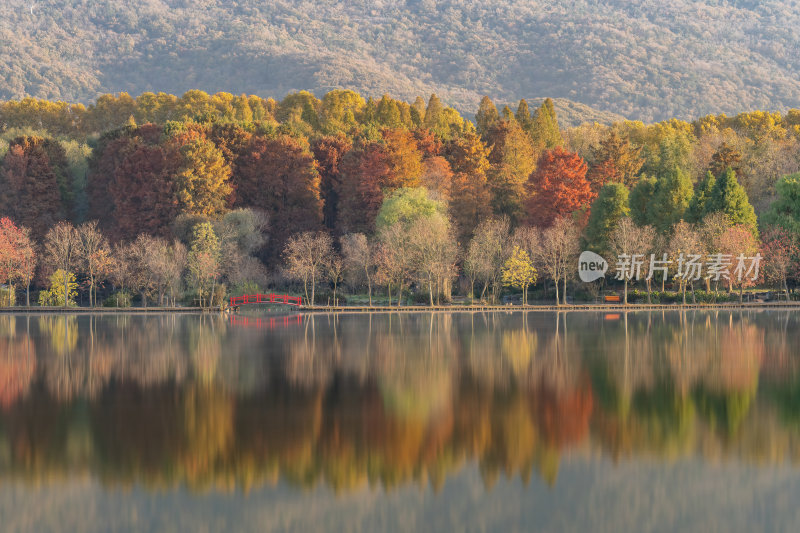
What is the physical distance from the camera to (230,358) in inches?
1230

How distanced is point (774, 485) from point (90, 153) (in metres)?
81.6

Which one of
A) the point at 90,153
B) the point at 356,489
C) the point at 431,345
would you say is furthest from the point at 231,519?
the point at 90,153

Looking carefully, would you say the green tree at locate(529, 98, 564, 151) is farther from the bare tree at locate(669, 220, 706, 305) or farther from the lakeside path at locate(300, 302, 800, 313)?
the lakeside path at locate(300, 302, 800, 313)

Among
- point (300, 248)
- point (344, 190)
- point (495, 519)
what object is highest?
point (344, 190)

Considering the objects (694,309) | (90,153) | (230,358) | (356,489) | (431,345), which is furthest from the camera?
(90,153)

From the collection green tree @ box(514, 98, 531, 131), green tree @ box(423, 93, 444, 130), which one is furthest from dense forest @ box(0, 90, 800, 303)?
green tree @ box(423, 93, 444, 130)

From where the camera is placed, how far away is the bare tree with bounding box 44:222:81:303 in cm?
6806

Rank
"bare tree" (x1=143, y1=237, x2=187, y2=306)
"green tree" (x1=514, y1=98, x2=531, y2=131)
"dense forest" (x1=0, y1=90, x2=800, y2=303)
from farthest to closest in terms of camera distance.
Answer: "green tree" (x1=514, y1=98, x2=531, y2=131)
"bare tree" (x1=143, y1=237, x2=187, y2=306)
"dense forest" (x1=0, y1=90, x2=800, y2=303)

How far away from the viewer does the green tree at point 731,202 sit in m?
62.3

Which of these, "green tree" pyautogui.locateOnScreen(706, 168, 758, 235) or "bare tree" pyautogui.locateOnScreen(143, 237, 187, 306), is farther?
"bare tree" pyautogui.locateOnScreen(143, 237, 187, 306)

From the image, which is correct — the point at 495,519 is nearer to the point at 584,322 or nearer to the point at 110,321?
the point at 584,322

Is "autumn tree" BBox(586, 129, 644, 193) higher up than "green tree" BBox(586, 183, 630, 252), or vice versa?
"autumn tree" BBox(586, 129, 644, 193)

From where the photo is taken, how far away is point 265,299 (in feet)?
221

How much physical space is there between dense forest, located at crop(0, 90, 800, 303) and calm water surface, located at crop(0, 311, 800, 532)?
3077 centimetres
